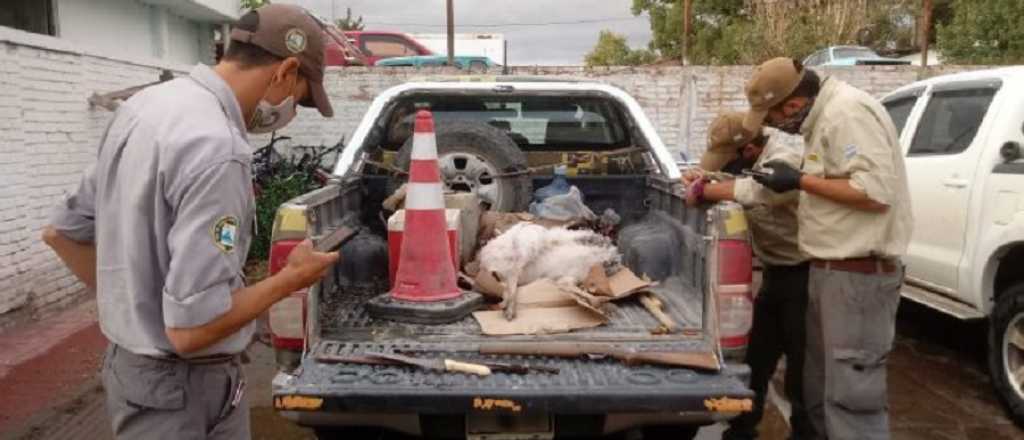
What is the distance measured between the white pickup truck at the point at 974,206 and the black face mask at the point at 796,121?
1.69 meters

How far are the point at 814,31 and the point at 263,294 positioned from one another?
2876cm

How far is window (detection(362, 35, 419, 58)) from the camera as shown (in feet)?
72.5

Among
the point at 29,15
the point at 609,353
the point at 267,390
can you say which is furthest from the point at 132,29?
the point at 609,353

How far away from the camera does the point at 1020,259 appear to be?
16.0ft

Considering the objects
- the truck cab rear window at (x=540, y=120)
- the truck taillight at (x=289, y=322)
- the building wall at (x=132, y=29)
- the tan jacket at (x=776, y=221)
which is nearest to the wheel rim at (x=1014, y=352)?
the tan jacket at (x=776, y=221)

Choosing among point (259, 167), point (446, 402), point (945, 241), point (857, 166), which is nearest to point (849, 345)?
point (857, 166)

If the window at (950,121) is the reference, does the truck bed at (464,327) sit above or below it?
below

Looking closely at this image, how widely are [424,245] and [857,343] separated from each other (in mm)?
1828

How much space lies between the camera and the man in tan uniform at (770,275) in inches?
164

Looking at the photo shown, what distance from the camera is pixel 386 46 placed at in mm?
22234

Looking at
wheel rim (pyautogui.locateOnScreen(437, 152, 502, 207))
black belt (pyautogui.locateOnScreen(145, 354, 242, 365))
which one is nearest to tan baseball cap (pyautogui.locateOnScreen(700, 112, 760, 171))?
wheel rim (pyautogui.locateOnScreen(437, 152, 502, 207))

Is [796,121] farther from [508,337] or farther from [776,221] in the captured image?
[508,337]

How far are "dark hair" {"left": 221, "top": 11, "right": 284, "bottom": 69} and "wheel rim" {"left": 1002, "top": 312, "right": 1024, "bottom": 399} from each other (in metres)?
4.21

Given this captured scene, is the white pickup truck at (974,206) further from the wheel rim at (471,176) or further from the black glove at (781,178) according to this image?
the wheel rim at (471,176)
